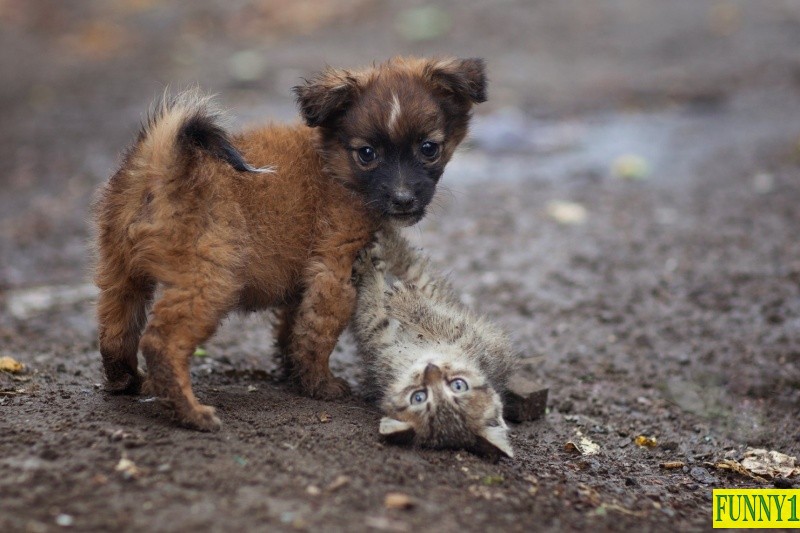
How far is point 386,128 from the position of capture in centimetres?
539

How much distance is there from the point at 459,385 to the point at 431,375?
191mm

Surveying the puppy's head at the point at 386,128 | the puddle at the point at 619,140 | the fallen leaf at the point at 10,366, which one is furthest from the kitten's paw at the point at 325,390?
the puddle at the point at 619,140

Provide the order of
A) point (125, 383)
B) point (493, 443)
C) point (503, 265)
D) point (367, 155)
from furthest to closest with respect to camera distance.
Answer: point (503, 265) < point (367, 155) < point (125, 383) < point (493, 443)

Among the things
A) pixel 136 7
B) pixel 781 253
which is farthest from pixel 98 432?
pixel 136 7

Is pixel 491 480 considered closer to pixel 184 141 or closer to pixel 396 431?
pixel 396 431

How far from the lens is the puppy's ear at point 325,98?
5.39 metres

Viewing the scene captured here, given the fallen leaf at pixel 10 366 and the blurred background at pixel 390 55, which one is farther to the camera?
the blurred background at pixel 390 55

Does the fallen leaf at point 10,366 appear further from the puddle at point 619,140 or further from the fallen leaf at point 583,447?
the puddle at point 619,140

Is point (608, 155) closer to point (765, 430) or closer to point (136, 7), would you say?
point (765, 430)

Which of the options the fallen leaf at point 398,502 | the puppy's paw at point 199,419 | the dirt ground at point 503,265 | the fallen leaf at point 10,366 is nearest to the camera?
the fallen leaf at point 398,502

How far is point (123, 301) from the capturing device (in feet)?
16.5

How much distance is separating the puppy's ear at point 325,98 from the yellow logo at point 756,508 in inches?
127

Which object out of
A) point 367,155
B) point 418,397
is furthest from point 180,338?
point 367,155

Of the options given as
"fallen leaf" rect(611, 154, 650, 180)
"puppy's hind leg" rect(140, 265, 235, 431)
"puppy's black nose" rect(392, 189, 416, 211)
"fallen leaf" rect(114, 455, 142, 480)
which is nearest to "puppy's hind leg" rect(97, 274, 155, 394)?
"puppy's hind leg" rect(140, 265, 235, 431)
